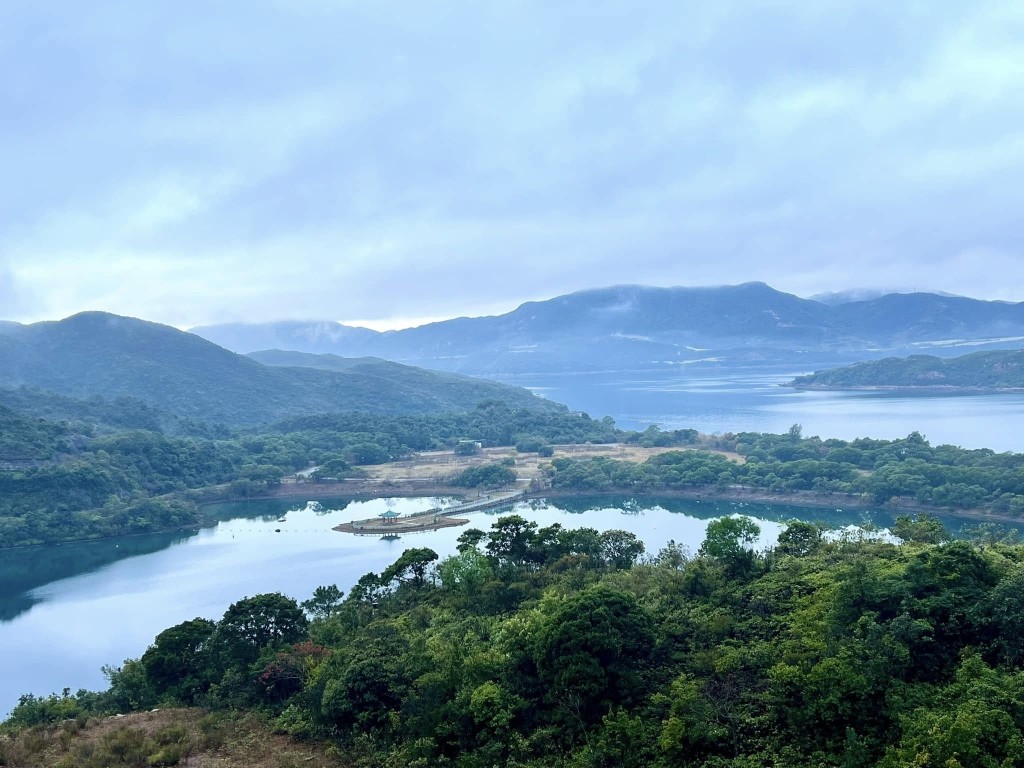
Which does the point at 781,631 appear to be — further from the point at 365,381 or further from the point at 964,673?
the point at 365,381

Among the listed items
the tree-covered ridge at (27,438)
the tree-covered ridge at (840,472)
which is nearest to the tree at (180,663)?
the tree-covered ridge at (840,472)

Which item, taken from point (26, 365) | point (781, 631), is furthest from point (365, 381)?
point (781, 631)

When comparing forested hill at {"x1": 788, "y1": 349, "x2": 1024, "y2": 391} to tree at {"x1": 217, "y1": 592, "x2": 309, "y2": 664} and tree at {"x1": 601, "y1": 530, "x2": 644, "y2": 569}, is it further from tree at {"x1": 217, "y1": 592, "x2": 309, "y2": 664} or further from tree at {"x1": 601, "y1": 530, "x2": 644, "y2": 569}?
tree at {"x1": 217, "y1": 592, "x2": 309, "y2": 664}

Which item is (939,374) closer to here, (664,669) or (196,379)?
(196,379)

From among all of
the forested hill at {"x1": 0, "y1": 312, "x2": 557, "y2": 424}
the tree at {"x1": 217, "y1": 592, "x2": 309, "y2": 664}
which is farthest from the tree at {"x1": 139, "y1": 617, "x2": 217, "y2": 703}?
the forested hill at {"x1": 0, "y1": 312, "x2": 557, "y2": 424}

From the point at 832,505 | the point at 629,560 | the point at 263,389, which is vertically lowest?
the point at 832,505

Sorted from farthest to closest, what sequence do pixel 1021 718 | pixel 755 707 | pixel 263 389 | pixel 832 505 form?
pixel 263 389 < pixel 832 505 < pixel 755 707 < pixel 1021 718
